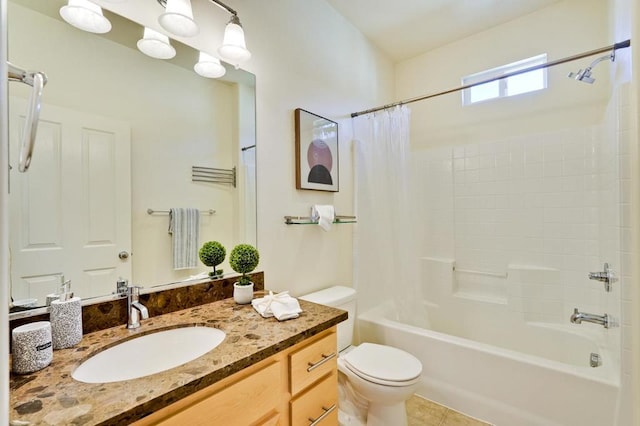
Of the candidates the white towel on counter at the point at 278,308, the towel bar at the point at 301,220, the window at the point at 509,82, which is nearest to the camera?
the white towel on counter at the point at 278,308

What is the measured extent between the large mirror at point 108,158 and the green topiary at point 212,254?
0.03 meters

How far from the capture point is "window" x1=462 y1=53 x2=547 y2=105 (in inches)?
93.3

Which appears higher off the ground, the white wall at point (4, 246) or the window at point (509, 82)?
the window at point (509, 82)

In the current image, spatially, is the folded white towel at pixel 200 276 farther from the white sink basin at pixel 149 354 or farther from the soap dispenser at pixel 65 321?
the soap dispenser at pixel 65 321

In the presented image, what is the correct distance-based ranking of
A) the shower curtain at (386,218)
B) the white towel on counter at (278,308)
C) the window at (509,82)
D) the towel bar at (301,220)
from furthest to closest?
the window at (509,82) → the shower curtain at (386,218) → the towel bar at (301,220) → the white towel on counter at (278,308)

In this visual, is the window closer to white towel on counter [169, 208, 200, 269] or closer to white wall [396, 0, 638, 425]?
white wall [396, 0, 638, 425]

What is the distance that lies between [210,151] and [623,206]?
205 centimetres

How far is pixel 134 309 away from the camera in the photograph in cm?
108

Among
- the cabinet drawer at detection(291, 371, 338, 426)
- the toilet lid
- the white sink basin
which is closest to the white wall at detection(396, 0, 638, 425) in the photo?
the toilet lid

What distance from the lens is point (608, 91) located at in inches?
79.2

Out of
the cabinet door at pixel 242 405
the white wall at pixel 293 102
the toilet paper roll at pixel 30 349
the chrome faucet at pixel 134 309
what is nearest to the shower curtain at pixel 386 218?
the white wall at pixel 293 102

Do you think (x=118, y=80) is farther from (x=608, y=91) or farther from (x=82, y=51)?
(x=608, y=91)

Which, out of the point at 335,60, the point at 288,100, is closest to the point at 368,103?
the point at 335,60

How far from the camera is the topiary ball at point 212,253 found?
4.56ft
